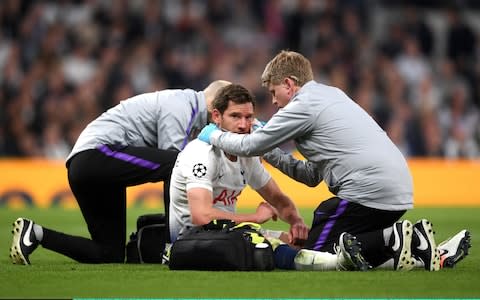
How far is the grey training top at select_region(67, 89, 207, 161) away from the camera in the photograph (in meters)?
8.59

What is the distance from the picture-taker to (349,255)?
735 cm

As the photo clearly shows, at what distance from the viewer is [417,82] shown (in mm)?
20891

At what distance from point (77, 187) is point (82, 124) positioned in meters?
10.2

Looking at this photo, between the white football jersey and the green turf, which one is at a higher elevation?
the white football jersey

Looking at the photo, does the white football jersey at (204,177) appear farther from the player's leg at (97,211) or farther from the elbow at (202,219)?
the player's leg at (97,211)

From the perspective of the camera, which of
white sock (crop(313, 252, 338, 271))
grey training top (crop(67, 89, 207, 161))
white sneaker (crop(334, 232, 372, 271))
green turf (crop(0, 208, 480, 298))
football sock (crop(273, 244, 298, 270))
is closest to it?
green turf (crop(0, 208, 480, 298))

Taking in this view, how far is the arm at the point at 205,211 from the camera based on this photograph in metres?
7.66

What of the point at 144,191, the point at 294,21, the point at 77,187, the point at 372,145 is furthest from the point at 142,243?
the point at 294,21

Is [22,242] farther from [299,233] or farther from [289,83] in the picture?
[289,83]

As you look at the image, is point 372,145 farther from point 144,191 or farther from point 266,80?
point 144,191

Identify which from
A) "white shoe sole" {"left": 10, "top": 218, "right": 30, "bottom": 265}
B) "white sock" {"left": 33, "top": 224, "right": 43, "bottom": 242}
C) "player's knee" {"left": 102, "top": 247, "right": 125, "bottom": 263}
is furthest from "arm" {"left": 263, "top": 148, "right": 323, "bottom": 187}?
"white shoe sole" {"left": 10, "top": 218, "right": 30, "bottom": 265}

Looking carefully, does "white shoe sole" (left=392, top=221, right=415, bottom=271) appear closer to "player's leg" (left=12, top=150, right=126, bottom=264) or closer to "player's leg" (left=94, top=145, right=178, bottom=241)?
"player's leg" (left=94, top=145, right=178, bottom=241)

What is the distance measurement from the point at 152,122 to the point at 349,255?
219 centimetres

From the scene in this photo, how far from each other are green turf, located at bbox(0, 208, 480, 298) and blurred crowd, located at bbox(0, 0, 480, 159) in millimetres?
10461
